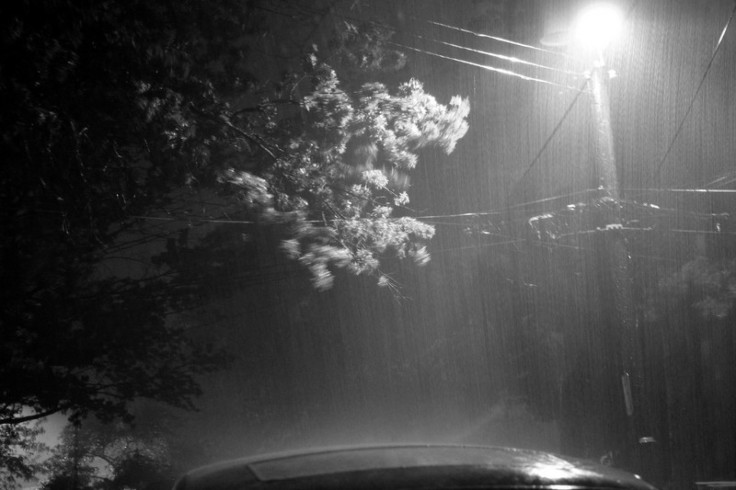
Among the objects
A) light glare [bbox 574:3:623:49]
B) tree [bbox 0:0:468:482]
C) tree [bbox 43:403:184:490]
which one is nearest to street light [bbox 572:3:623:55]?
light glare [bbox 574:3:623:49]

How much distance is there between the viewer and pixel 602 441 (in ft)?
59.3

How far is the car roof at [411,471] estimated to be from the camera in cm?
248

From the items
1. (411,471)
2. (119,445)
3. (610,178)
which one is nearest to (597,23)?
(610,178)

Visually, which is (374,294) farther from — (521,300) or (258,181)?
(258,181)

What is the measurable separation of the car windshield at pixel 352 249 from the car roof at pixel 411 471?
9.5 inches

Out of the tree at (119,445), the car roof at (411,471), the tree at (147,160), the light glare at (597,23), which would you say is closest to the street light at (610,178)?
the light glare at (597,23)

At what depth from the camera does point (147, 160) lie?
37.0 ft

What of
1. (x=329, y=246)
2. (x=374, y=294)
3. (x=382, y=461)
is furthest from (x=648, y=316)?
(x=382, y=461)

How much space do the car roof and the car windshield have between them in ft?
0.79

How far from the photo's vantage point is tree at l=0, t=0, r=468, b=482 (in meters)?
7.80

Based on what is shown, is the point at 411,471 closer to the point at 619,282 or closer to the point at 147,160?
the point at 619,282

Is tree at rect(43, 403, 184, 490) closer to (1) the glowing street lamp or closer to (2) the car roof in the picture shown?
(1) the glowing street lamp

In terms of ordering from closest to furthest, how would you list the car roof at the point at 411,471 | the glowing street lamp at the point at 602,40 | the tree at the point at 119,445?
the car roof at the point at 411,471 → the glowing street lamp at the point at 602,40 → the tree at the point at 119,445

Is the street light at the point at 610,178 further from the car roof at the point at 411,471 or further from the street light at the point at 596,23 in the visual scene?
the car roof at the point at 411,471
